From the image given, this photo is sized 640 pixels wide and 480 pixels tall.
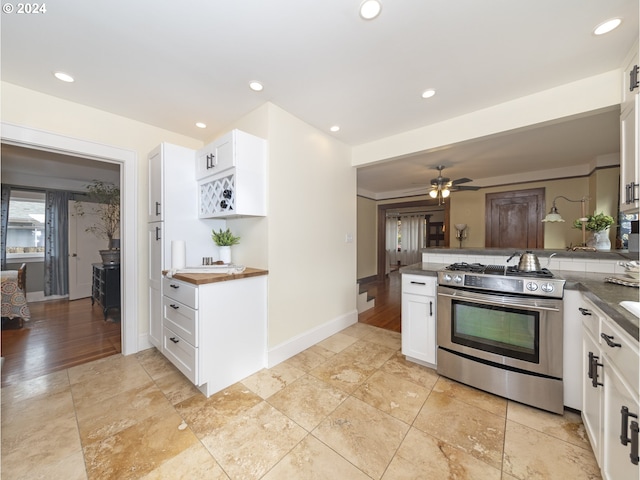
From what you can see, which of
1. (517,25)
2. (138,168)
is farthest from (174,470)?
(517,25)

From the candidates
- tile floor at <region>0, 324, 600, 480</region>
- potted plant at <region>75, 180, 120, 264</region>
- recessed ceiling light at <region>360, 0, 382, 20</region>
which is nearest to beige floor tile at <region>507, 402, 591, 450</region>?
tile floor at <region>0, 324, 600, 480</region>

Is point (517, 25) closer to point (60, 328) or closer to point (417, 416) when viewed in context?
point (417, 416)

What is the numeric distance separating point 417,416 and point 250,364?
55.9 inches

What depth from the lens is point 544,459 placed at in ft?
4.38

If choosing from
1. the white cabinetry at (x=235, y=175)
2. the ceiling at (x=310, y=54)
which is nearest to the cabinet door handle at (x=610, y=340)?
the ceiling at (x=310, y=54)

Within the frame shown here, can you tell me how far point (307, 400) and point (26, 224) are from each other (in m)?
6.49

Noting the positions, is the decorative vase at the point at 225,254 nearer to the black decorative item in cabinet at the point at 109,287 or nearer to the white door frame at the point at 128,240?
the white door frame at the point at 128,240

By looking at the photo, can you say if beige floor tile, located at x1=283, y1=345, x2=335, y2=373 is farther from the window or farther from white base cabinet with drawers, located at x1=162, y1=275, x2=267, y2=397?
the window

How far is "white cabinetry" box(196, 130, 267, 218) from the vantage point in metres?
2.11

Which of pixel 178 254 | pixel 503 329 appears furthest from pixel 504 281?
pixel 178 254

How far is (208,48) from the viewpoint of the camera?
1.63m

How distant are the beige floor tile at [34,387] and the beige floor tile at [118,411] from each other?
18.7 inches

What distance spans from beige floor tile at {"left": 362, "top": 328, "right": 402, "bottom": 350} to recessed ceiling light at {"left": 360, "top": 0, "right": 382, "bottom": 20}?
2878 millimetres

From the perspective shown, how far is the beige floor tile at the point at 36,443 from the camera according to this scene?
1308mm
